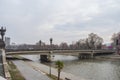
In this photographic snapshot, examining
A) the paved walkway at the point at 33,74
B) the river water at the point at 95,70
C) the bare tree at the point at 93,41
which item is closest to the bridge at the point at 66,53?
the bare tree at the point at 93,41

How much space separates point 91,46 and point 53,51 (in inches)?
2335

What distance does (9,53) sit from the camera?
92062 mm

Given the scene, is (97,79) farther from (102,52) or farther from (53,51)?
(102,52)

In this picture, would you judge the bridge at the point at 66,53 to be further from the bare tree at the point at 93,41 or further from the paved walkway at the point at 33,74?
the paved walkway at the point at 33,74

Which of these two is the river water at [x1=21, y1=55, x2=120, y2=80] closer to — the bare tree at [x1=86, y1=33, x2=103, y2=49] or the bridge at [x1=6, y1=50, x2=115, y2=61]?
the bridge at [x1=6, y1=50, x2=115, y2=61]

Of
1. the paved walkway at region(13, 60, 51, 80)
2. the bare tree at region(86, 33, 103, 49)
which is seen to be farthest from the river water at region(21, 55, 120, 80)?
the bare tree at region(86, 33, 103, 49)

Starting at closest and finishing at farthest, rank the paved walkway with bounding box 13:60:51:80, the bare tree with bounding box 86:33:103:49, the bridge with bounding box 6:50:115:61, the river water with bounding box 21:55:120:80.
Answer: the paved walkway with bounding box 13:60:51:80 < the river water with bounding box 21:55:120:80 < the bridge with bounding box 6:50:115:61 < the bare tree with bounding box 86:33:103:49

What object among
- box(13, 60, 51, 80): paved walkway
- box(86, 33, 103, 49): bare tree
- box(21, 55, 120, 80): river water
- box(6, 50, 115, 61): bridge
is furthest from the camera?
box(86, 33, 103, 49): bare tree

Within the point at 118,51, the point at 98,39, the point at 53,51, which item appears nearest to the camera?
the point at 53,51

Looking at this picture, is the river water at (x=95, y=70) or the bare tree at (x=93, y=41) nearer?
the river water at (x=95, y=70)

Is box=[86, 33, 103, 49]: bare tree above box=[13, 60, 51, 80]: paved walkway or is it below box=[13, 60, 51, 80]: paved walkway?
above

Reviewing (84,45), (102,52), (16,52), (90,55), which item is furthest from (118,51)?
(16,52)

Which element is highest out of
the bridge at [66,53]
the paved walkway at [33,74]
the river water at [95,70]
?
the bridge at [66,53]

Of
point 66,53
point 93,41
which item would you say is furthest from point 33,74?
point 93,41
